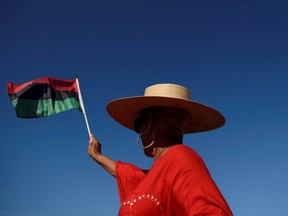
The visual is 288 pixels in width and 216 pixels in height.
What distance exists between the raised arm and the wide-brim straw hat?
2.36 feet

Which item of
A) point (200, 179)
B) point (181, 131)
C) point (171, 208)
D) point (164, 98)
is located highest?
point (164, 98)

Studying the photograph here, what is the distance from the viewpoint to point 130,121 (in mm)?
5027

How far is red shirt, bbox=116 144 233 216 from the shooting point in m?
2.81

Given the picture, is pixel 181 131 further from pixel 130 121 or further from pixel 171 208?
pixel 130 121

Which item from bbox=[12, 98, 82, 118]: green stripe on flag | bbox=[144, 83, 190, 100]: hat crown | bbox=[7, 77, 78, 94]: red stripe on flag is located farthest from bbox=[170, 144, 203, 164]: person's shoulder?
bbox=[7, 77, 78, 94]: red stripe on flag

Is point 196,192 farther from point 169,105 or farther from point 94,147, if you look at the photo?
point 94,147

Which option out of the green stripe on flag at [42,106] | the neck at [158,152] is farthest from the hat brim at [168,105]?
the green stripe on flag at [42,106]

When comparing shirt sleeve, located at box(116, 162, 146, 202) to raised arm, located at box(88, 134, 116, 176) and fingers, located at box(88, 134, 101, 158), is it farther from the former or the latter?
fingers, located at box(88, 134, 101, 158)

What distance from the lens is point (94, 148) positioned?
18.6 ft

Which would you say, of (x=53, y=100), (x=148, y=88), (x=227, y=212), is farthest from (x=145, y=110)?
(x=53, y=100)

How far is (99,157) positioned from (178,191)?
104 inches

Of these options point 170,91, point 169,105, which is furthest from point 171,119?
point 170,91

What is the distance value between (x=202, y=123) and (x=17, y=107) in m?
3.81

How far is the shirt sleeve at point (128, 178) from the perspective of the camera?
4.82 meters
